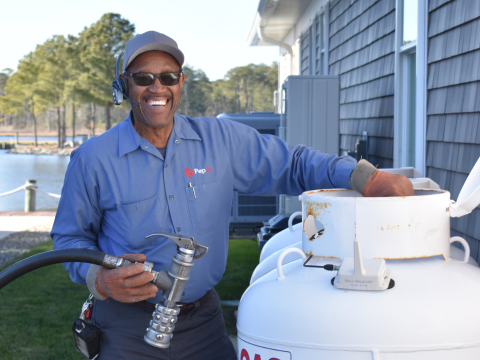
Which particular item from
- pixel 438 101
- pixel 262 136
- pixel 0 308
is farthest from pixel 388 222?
pixel 0 308

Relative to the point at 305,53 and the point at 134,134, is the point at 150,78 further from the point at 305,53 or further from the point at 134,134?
the point at 305,53

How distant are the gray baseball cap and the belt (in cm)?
108

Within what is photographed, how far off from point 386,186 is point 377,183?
0.04 metres

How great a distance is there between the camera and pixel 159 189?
2.28 metres

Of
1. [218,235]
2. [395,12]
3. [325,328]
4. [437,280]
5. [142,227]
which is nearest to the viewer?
[325,328]

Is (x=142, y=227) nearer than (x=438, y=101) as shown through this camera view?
Yes

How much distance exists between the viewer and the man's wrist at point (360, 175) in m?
2.06

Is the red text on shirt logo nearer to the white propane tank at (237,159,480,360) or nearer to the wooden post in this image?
the white propane tank at (237,159,480,360)

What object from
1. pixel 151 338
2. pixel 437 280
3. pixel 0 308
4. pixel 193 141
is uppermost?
pixel 193 141

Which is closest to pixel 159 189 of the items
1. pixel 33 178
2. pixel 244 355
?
pixel 244 355

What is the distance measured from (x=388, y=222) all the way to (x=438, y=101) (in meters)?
2.35

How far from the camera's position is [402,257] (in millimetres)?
1868

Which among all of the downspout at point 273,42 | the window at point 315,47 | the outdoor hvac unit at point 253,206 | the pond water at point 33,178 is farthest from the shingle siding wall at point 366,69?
the pond water at point 33,178

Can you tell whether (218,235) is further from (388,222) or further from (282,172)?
(388,222)
